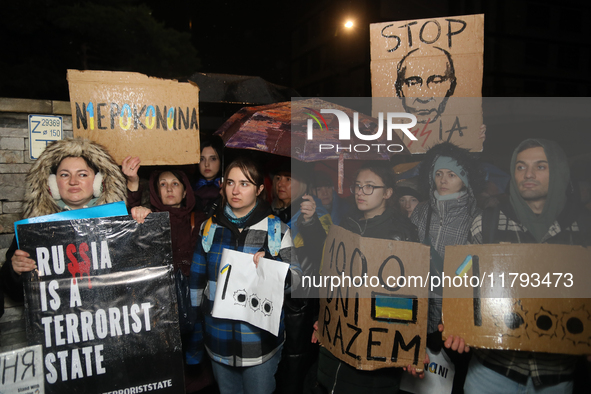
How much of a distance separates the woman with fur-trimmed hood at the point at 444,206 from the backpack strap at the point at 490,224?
103mm

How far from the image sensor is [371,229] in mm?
2184

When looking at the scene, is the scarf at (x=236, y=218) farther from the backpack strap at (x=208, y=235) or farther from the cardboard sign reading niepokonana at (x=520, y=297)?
the cardboard sign reading niepokonana at (x=520, y=297)

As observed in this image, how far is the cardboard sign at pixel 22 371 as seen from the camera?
1734 millimetres

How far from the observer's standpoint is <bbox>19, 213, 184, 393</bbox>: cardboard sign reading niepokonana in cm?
183

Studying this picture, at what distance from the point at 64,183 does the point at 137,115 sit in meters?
0.67

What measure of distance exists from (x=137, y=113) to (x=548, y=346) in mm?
2840

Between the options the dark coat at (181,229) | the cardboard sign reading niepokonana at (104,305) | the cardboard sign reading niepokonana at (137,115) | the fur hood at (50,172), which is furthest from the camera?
the dark coat at (181,229)

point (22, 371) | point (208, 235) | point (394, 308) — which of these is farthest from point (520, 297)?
point (22, 371)

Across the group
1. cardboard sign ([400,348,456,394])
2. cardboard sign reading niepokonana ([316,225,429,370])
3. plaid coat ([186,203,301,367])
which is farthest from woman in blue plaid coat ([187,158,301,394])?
cardboard sign ([400,348,456,394])

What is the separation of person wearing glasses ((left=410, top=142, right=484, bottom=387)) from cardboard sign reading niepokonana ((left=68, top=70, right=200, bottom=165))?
1.75 m

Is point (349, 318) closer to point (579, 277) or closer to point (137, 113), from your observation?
point (579, 277)

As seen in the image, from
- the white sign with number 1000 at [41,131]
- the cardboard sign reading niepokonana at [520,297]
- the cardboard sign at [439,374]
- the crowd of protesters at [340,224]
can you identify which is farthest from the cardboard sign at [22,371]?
the cardboard sign at [439,374]

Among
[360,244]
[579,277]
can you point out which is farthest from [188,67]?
[579,277]

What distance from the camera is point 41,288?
184 centimetres
